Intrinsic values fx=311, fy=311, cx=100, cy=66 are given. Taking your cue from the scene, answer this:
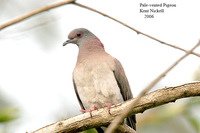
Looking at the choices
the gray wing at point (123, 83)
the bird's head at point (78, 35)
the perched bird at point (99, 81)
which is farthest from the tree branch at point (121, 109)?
the bird's head at point (78, 35)

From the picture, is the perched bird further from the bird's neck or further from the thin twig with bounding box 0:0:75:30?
the thin twig with bounding box 0:0:75:30

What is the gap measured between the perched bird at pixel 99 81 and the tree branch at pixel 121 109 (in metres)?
0.76

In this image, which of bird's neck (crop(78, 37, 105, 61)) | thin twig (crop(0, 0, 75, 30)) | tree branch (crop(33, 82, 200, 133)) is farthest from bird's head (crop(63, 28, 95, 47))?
thin twig (crop(0, 0, 75, 30))

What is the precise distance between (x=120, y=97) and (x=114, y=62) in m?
0.57

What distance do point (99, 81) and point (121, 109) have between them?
92cm

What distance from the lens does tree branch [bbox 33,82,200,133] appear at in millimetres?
3699

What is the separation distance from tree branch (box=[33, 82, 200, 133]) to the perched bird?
757mm

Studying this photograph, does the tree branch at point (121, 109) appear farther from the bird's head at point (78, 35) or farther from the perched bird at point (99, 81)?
the bird's head at point (78, 35)

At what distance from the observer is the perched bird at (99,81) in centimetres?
478

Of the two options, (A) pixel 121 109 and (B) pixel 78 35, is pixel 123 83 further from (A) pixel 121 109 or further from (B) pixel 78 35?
(B) pixel 78 35

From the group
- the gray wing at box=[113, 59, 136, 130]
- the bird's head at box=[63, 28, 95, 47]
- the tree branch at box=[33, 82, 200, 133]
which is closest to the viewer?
the tree branch at box=[33, 82, 200, 133]

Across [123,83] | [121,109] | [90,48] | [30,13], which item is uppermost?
[30,13]

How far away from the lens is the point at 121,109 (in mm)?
3939

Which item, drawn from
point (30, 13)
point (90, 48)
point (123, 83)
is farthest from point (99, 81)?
point (30, 13)
